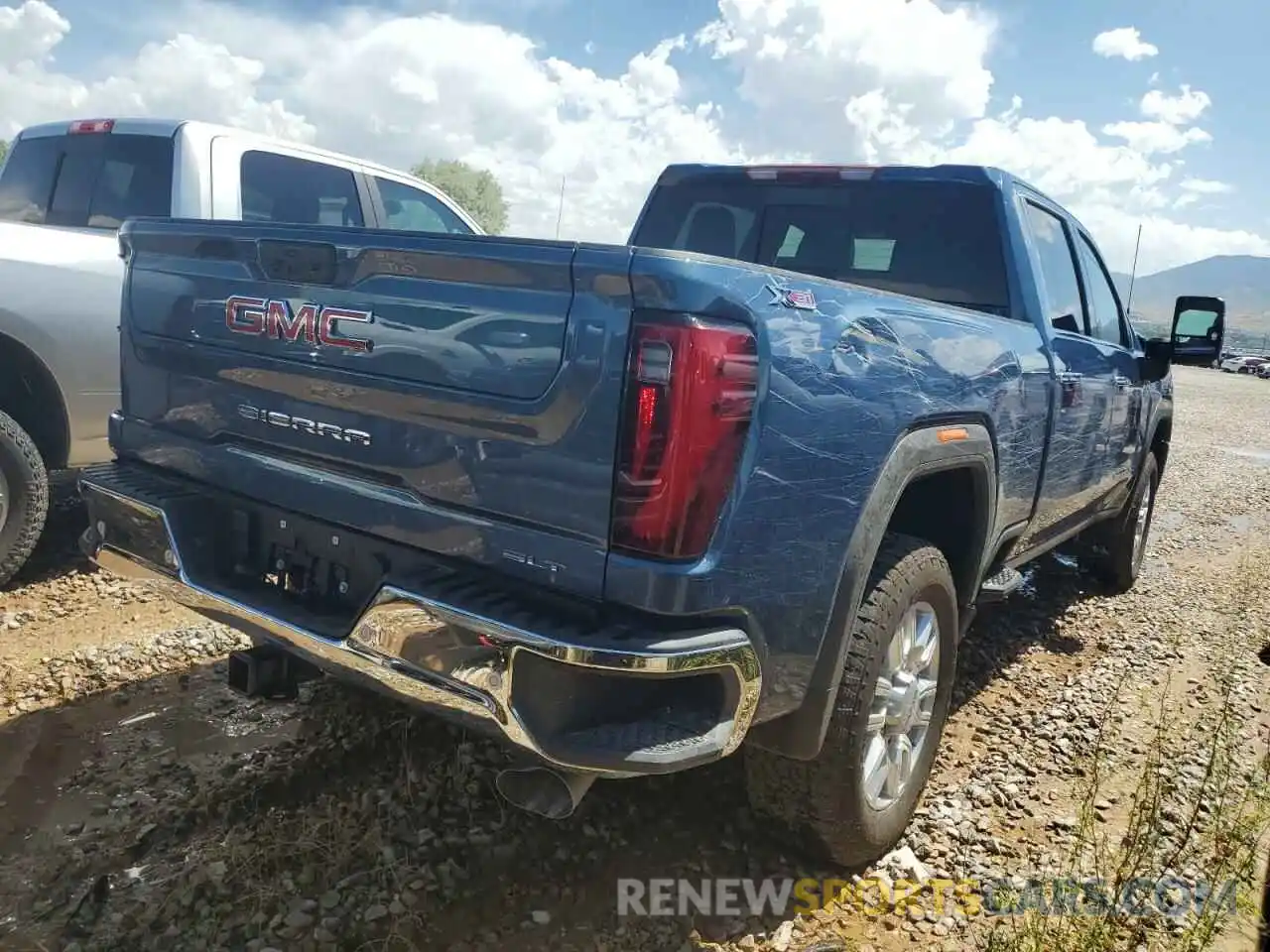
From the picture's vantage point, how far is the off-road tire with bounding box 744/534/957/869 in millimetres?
2320

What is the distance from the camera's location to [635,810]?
2.84m

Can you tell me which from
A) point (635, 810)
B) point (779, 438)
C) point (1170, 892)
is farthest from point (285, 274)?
point (1170, 892)

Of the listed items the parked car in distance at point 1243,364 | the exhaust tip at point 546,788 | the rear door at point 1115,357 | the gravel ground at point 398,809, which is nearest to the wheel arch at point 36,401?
the gravel ground at point 398,809

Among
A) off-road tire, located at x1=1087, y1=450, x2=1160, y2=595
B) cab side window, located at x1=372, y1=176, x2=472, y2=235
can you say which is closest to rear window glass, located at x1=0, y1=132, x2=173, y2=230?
cab side window, located at x1=372, y1=176, x2=472, y2=235

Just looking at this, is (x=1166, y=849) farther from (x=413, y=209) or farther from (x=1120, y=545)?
(x=413, y=209)

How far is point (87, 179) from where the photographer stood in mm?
4926

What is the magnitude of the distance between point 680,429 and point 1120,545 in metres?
4.62

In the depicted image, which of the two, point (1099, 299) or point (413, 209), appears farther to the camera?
point (413, 209)

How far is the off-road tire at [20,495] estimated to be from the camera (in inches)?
156

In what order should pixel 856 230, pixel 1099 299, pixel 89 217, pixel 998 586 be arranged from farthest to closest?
pixel 89 217
pixel 1099 299
pixel 856 230
pixel 998 586

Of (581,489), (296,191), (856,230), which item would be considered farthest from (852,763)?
(296,191)

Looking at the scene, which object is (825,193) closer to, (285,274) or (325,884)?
(285,274)

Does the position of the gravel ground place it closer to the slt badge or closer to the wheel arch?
the wheel arch

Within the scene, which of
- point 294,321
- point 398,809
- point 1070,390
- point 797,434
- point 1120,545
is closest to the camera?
point 797,434
